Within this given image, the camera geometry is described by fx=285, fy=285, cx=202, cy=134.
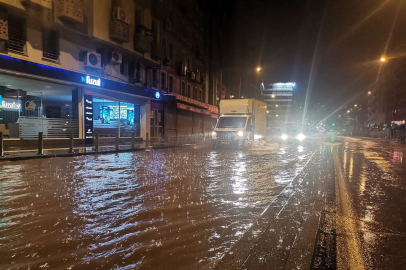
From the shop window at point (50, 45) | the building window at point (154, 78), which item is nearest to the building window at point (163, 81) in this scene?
the building window at point (154, 78)

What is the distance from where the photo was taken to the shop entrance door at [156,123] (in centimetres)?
2909

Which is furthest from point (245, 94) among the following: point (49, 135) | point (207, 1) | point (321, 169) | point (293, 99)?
point (293, 99)

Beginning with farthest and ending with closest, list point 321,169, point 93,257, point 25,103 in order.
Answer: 1. point 25,103
2. point 321,169
3. point 93,257

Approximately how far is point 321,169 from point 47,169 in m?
9.69

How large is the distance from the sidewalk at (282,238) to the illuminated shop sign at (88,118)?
56.7 feet

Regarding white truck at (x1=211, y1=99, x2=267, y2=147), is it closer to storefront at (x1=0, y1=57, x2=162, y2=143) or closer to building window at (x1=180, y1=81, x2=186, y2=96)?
storefront at (x1=0, y1=57, x2=162, y2=143)

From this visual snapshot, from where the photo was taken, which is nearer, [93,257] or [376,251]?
[93,257]

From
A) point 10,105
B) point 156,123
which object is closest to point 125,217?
point 10,105

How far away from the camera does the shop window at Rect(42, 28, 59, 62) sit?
662 inches

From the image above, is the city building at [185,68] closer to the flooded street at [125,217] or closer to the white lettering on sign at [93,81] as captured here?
the white lettering on sign at [93,81]

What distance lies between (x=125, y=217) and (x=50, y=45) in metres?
16.2

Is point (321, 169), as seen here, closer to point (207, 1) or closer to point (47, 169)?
point (47, 169)

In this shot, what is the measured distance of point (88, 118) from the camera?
20.3m

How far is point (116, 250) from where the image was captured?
3.46m
